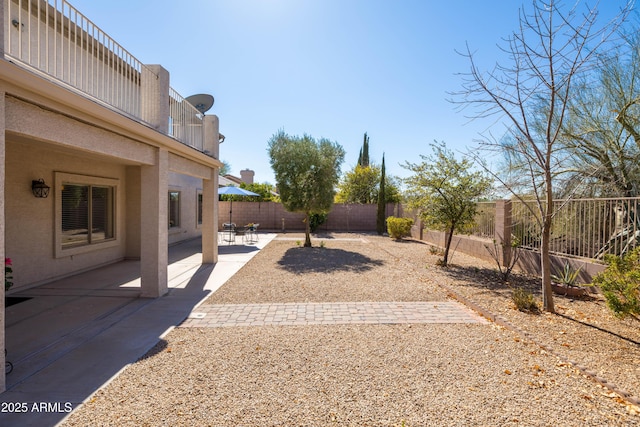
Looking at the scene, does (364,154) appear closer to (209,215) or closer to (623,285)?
(209,215)

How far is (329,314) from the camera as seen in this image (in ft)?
17.6

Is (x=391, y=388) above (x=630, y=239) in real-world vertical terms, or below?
below

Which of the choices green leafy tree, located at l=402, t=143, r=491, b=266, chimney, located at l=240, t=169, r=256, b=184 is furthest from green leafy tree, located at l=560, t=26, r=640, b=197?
chimney, located at l=240, t=169, r=256, b=184

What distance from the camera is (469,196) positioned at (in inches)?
364

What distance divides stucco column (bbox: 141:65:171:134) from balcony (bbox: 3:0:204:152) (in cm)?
2

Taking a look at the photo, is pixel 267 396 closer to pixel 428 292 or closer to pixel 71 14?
pixel 428 292

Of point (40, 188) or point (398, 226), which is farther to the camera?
point (398, 226)

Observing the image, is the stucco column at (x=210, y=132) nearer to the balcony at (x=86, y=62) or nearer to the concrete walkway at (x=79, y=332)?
the balcony at (x=86, y=62)

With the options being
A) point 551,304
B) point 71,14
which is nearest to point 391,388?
point 551,304

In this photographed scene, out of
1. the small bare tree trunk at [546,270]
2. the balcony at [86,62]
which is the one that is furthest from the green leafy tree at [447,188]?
the balcony at [86,62]

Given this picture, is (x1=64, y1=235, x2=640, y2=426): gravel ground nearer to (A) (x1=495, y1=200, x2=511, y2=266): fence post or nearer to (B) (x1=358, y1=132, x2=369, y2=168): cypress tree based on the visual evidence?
(A) (x1=495, y1=200, x2=511, y2=266): fence post

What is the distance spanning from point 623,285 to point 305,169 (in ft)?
33.7

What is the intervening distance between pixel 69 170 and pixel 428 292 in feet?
29.4

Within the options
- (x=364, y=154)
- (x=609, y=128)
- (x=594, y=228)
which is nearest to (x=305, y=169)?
(x=594, y=228)
